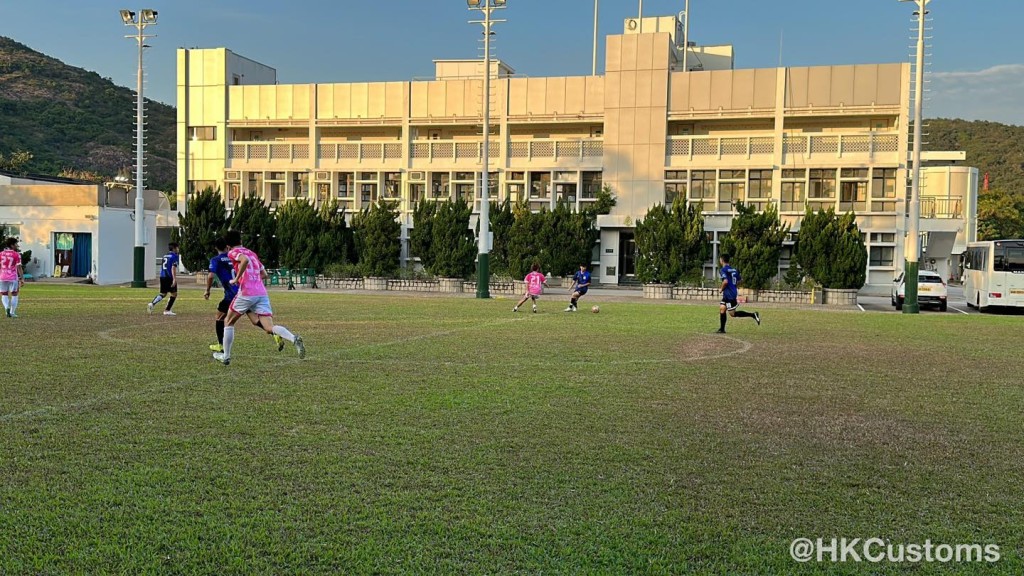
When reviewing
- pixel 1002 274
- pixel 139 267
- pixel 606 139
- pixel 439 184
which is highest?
pixel 606 139

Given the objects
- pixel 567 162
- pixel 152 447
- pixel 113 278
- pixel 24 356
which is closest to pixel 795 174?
pixel 567 162

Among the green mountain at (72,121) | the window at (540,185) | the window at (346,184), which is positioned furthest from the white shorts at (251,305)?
the green mountain at (72,121)

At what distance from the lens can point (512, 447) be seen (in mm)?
7730

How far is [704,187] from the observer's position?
171 feet

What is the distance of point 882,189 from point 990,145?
67.4 metres

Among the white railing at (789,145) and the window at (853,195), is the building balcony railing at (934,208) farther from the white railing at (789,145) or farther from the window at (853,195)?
the white railing at (789,145)

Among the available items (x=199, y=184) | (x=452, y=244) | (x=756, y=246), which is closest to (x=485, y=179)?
(x=452, y=244)

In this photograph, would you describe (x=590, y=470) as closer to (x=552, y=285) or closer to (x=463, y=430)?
(x=463, y=430)

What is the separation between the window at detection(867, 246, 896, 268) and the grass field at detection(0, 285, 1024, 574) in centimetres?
3605

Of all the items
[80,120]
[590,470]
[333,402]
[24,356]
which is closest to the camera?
[590,470]

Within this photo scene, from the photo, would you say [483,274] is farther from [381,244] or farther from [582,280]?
[381,244]

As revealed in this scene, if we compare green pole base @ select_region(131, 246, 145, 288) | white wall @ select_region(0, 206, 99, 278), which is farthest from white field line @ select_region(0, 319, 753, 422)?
white wall @ select_region(0, 206, 99, 278)

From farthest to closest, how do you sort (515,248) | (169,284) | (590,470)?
(515,248), (169,284), (590,470)

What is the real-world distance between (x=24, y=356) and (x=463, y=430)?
840 cm
